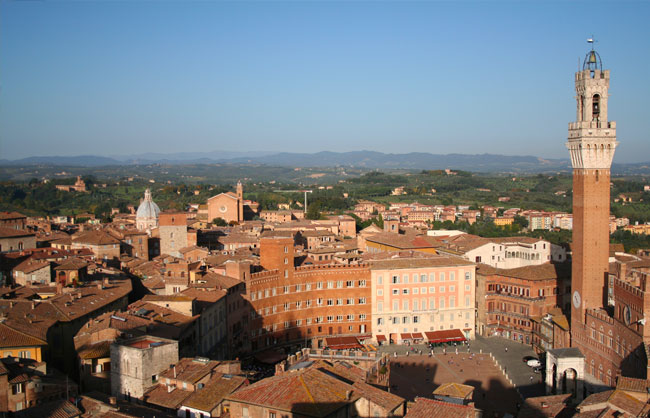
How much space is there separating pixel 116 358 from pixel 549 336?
2806 centimetres

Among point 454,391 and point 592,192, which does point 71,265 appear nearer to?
point 454,391

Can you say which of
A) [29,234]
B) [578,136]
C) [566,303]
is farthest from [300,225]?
[578,136]

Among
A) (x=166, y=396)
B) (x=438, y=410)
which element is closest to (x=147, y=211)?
(x=166, y=396)

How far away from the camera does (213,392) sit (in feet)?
75.4

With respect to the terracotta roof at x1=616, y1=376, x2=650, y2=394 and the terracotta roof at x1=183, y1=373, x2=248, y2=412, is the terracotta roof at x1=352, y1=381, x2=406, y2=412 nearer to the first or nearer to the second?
the terracotta roof at x1=183, y1=373, x2=248, y2=412

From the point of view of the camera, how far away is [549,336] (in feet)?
142

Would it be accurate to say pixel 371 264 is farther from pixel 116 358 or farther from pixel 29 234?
pixel 29 234

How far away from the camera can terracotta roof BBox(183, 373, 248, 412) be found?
2229 cm

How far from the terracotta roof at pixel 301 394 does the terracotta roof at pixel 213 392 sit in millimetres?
1383

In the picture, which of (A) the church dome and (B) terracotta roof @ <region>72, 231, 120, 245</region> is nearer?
(B) terracotta roof @ <region>72, 231, 120, 245</region>

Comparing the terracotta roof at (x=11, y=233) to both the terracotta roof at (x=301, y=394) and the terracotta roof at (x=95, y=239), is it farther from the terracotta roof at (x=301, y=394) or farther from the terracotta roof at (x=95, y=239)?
the terracotta roof at (x=301, y=394)

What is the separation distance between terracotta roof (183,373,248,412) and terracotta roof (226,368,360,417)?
1383mm

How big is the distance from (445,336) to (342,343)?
285 inches

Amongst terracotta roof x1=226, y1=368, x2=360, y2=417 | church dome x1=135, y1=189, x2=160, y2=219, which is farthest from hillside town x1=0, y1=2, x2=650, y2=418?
church dome x1=135, y1=189, x2=160, y2=219
